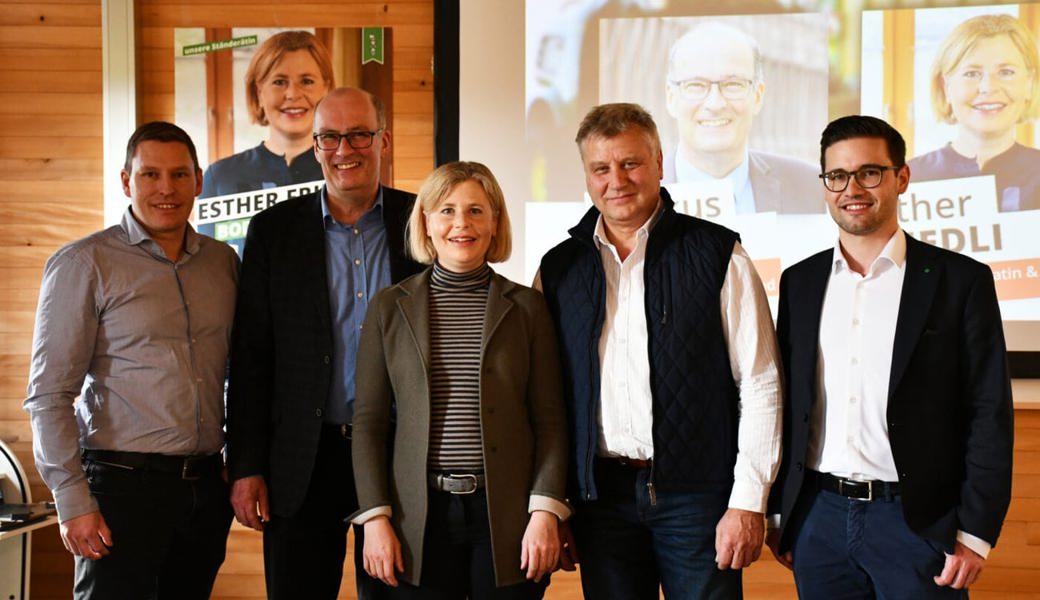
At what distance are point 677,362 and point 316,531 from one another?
95cm

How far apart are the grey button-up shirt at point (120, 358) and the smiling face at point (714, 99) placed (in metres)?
1.97

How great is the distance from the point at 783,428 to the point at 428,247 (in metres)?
0.89

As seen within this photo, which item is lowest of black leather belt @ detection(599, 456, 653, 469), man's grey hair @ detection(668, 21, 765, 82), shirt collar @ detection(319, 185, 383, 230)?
black leather belt @ detection(599, 456, 653, 469)

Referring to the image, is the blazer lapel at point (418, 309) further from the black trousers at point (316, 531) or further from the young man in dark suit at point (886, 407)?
the young man in dark suit at point (886, 407)

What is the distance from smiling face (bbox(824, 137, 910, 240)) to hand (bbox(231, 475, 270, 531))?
4.81ft

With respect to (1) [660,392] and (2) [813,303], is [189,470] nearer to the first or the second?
(1) [660,392]

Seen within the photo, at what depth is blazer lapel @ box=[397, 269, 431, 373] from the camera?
6.48 feet

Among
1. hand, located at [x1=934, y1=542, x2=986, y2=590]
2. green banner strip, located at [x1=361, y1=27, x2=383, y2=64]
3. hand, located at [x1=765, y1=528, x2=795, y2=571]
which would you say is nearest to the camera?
hand, located at [x1=934, y1=542, x2=986, y2=590]

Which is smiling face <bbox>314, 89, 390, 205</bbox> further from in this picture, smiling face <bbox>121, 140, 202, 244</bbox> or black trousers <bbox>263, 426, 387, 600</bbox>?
black trousers <bbox>263, 426, 387, 600</bbox>

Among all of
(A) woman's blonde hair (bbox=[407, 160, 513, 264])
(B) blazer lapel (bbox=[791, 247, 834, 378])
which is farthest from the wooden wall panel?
(B) blazer lapel (bbox=[791, 247, 834, 378])

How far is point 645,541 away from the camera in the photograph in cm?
210

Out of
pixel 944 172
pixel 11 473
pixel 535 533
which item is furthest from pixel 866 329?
pixel 11 473

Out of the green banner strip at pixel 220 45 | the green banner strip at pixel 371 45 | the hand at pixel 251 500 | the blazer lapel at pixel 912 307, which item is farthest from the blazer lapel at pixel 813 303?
the green banner strip at pixel 220 45

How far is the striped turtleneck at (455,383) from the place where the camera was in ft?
6.41
